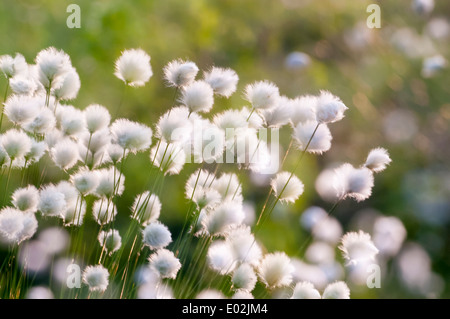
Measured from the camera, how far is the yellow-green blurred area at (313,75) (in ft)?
8.64

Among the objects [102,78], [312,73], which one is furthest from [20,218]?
[312,73]

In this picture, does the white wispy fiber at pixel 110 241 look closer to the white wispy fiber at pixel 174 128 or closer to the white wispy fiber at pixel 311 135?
the white wispy fiber at pixel 174 128

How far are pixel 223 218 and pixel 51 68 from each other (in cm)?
47

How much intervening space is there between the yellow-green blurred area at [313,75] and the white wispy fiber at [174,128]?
4.45 feet

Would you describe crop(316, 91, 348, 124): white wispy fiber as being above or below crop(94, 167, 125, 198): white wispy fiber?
above

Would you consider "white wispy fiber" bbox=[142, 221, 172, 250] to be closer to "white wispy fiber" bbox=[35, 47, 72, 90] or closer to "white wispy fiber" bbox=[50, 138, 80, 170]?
"white wispy fiber" bbox=[50, 138, 80, 170]

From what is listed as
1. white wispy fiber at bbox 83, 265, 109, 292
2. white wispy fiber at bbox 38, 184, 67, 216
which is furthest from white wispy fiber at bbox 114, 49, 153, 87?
white wispy fiber at bbox 83, 265, 109, 292

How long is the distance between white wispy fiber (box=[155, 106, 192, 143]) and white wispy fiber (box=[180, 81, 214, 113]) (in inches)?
1.4

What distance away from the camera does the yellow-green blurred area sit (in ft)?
8.64

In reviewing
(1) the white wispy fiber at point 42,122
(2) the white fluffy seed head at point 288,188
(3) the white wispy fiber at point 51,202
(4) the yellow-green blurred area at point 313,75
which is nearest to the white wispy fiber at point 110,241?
(3) the white wispy fiber at point 51,202

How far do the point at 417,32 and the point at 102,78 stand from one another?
7.34ft

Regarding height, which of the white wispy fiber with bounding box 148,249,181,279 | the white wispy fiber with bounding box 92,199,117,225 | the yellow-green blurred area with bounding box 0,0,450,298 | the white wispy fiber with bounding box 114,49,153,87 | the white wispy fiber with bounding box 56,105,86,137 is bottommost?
the white wispy fiber with bounding box 148,249,181,279

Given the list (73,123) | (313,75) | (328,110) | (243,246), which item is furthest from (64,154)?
(313,75)
